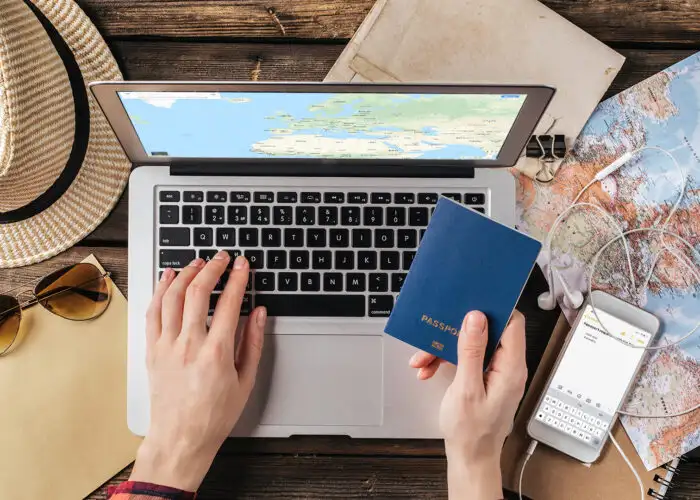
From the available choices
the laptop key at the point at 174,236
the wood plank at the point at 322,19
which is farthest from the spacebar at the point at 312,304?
the wood plank at the point at 322,19

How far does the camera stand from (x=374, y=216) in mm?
631

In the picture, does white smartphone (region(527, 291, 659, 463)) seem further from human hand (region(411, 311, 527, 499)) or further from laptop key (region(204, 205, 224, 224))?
laptop key (region(204, 205, 224, 224))

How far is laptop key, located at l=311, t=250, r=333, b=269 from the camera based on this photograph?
2.06 ft

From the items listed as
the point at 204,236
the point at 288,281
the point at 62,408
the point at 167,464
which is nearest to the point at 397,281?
the point at 288,281

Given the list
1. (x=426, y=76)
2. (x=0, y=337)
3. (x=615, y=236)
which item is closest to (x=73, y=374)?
(x=0, y=337)

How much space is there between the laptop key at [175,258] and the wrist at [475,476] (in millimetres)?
367

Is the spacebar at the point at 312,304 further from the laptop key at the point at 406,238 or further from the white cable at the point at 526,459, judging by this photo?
the white cable at the point at 526,459

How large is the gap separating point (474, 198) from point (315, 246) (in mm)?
188

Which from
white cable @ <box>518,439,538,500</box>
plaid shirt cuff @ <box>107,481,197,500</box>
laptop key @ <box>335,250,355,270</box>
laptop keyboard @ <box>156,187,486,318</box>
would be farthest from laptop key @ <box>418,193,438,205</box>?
plaid shirt cuff @ <box>107,481,197,500</box>

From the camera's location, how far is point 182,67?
712 millimetres

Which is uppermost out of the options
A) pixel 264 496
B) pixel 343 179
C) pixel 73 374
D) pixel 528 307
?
pixel 343 179

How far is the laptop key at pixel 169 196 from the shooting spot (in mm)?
626

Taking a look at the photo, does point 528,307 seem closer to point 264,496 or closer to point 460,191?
point 460,191

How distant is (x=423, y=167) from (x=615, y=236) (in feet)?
0.87
